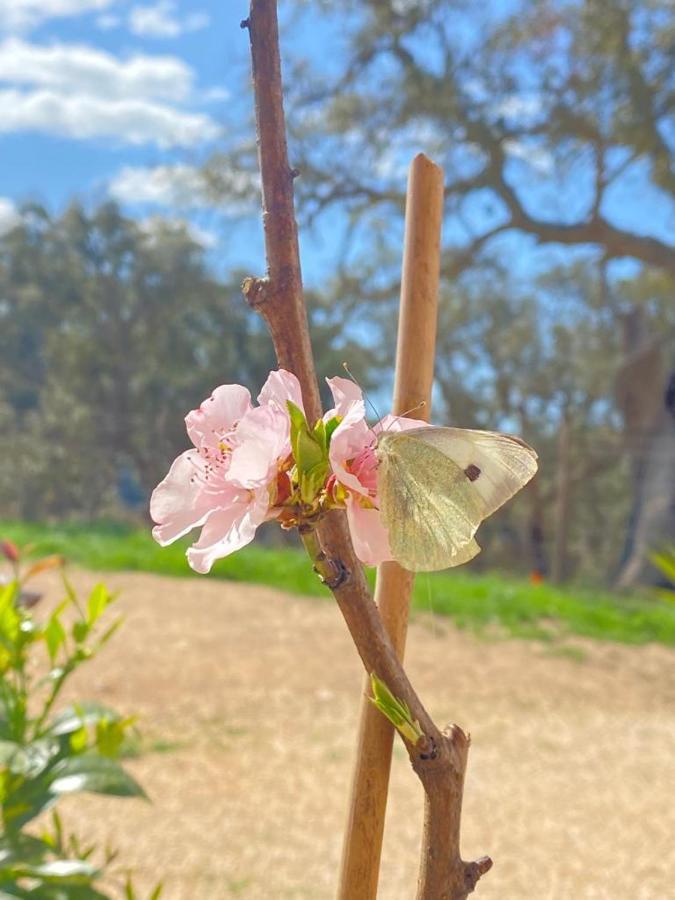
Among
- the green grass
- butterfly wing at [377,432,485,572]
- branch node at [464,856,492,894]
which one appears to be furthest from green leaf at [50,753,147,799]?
the green grass

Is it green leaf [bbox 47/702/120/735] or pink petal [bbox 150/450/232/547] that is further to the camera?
green leaf [bbox 47/702/120/735]

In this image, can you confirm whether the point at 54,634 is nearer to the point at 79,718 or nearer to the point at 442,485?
the point at 79,718

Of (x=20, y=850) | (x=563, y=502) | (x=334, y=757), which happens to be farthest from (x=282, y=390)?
(x=563, y=502)

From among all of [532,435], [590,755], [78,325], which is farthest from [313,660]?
[78,325]

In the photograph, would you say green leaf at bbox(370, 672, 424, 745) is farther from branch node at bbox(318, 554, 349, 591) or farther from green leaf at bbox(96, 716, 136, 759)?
green leaf at bbox(96, 716, 136, 759)

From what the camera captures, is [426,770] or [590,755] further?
[590,755]

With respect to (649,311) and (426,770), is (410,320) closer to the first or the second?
(426,770)

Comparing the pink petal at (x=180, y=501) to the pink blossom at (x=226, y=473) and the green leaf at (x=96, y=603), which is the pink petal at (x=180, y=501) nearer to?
the pink blossom at (x=226, y=473)

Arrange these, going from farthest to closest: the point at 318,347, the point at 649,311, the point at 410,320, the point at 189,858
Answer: the point at 649,311 < the point at 318,347 < the point at 189,858 < the point at 410,320
